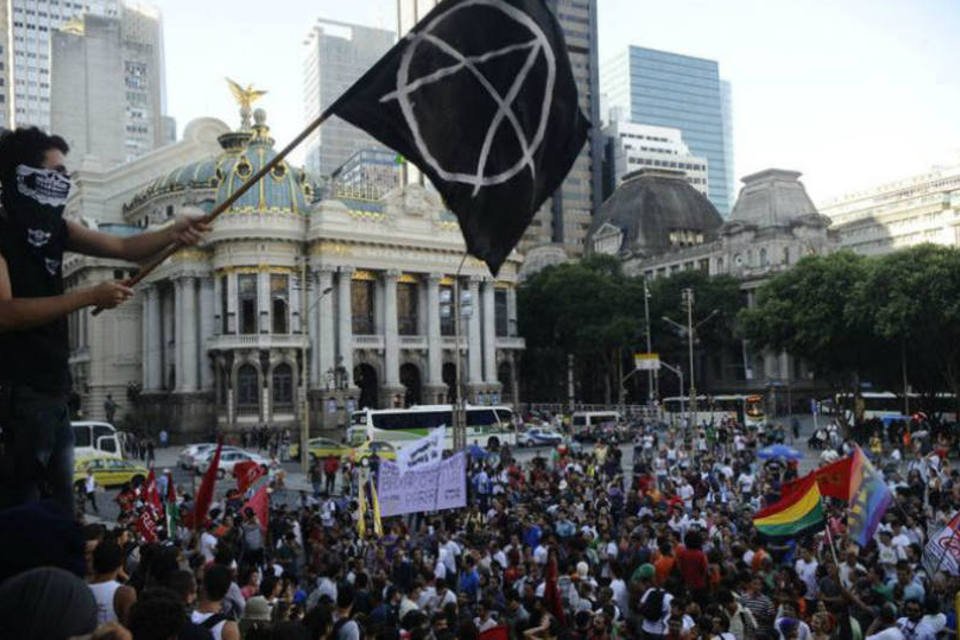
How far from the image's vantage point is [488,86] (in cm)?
663

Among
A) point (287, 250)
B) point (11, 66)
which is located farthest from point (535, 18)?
point (11, 66)

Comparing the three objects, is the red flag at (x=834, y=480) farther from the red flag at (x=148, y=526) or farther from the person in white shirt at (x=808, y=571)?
the red flag at (x=148, y=526)

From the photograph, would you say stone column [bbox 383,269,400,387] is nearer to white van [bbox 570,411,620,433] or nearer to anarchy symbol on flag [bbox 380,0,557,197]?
white van [bbox 570,411,620,433]

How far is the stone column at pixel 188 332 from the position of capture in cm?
5875

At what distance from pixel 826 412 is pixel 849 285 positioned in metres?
19.1

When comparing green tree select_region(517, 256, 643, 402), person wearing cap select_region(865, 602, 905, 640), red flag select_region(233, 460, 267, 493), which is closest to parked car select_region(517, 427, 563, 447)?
green tree select_region(517, 256, 643, 402)

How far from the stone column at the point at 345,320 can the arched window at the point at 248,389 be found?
563cm

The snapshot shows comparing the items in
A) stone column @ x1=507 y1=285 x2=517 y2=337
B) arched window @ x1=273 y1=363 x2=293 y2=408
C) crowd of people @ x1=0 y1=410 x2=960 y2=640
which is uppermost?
stone column @ x1=507 y1=285 x2=517 y2=337

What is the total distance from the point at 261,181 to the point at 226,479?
87.8ft

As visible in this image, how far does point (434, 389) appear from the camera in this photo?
205 ft

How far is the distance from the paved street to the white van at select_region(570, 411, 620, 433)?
20.8 feet

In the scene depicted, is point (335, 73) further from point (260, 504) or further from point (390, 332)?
point (260, 504)

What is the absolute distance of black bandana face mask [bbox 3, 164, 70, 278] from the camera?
4703 mm

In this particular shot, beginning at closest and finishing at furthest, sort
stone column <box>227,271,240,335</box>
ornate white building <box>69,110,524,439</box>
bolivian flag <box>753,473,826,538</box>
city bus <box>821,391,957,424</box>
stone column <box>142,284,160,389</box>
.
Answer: bolivian flag <box>753,473,826,538</box> < city bus <box>821,391,957,424</box> < ornate white building <box>69,110,524,439</box> < stone column <box>227,271,240,335</box> < stone column <box>142,284,160,389</box>
